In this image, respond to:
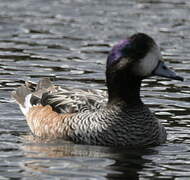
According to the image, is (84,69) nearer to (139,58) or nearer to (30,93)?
(30,93)

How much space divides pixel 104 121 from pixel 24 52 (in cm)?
672

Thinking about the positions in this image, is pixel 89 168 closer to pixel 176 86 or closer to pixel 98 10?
pixel 176 86

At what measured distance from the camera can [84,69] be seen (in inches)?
715

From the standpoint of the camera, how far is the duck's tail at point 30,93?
14.8 meters

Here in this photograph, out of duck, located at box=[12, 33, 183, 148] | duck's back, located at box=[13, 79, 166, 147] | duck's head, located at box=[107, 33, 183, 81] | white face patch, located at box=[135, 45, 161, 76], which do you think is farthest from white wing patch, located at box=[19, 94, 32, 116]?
white face patch, located at box=[135, 45, 161, 76]

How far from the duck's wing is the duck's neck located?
31 centimetres

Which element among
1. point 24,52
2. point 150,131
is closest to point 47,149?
point 150,131

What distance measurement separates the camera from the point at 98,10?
24.0 meters

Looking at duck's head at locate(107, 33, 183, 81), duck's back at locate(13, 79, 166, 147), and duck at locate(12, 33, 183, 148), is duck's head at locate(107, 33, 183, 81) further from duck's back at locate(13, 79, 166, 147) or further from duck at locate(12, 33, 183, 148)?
duck's back at locate(13, 79, 166, 147)

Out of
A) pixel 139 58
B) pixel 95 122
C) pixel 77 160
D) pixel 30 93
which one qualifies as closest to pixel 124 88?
pixel 139 58

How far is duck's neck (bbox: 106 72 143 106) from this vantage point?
43.5ft

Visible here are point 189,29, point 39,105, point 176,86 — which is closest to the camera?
point 39,105

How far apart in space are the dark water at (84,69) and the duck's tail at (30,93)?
0.25 meters

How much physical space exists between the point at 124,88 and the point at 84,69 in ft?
16.1
